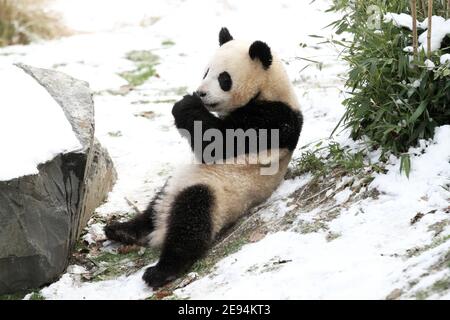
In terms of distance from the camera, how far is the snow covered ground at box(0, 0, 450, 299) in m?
2.69

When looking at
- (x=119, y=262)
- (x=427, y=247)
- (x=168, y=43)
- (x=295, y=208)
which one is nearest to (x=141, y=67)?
(x=168, y=43)

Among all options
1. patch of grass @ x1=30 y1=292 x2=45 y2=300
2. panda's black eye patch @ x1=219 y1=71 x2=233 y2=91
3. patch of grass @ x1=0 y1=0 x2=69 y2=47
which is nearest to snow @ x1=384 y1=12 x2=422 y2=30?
panda's black eye patch @ x1=219 y1=71 x2=233 y2=91

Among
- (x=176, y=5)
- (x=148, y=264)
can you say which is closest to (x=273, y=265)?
(x=148, y=264)

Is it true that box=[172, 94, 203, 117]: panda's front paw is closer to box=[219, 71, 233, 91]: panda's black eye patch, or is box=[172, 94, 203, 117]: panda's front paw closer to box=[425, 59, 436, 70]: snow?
box=[219, 71, 233, 91]: panda's black eye patch

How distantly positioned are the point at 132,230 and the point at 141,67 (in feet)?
12.4

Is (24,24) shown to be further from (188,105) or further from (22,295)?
(22,295)

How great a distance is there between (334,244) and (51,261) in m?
1.46

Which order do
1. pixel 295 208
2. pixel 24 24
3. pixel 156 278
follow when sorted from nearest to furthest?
1. pixel 156 278
2. pixel 295 208
3. pixel 24 24

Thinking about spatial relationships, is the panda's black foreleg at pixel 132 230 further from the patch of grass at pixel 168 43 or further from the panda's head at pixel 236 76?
the patch of grass at pixel 168 43

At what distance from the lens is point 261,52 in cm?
375

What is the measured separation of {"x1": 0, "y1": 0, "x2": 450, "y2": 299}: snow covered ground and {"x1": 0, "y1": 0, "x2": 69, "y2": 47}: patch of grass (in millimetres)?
620

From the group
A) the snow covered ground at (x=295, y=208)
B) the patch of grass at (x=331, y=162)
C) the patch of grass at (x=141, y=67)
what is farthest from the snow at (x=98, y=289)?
the patch of grass at (x=141, y=67)
